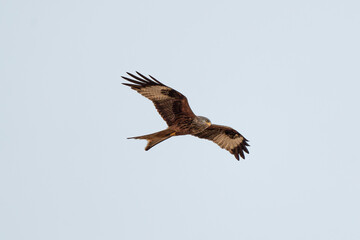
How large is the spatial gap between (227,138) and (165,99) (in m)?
2.70

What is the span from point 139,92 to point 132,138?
112cm

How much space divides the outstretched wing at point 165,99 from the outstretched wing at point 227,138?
1611 mm

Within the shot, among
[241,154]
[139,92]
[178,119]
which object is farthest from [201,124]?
[241,154]

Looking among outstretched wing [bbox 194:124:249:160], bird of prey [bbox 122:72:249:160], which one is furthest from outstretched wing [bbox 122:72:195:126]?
outstretched wing [bbox 194:124:249:160]

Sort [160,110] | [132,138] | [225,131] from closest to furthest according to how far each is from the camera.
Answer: [132,138], [160,110], [225,131]

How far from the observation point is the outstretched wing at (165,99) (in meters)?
10.5

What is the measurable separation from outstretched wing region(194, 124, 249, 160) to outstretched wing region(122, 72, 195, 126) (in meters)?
1.61

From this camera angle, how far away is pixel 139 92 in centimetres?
1059

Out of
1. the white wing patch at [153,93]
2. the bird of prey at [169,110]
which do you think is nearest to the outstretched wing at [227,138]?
the bird of prey at [169,110]

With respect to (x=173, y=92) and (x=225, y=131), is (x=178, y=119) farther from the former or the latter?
(x=225, y=131)

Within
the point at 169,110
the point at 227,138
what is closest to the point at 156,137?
the point at 169,110

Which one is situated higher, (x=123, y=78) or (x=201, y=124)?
(x=123, y=78)

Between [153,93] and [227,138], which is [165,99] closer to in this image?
[153,93]

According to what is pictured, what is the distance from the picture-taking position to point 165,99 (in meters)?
10.6
